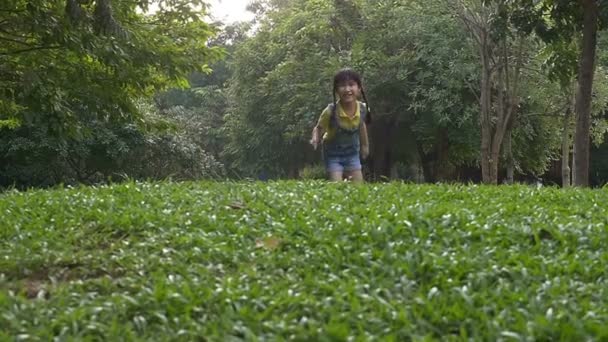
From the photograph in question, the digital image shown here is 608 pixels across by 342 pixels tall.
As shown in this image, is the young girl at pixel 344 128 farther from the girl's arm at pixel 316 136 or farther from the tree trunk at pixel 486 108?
the tree trunk at pixel 486 108

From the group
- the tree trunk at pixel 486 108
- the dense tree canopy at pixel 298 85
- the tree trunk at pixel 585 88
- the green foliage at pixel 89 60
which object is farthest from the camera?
the tree trunk at pixel 486 108

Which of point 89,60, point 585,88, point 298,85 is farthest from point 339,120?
point 298,85

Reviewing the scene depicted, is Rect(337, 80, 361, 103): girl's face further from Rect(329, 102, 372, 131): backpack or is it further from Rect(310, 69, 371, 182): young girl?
Rect(329, 102, 372, 131): backpack

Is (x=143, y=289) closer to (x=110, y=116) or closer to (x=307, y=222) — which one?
(x=307, y=222)

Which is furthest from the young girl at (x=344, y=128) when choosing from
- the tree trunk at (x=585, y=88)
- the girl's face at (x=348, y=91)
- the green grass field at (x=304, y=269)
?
the tree trunk at (x=585, y=88)

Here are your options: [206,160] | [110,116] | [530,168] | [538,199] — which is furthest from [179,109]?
[538,199]

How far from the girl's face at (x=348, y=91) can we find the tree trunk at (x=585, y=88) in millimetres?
3301

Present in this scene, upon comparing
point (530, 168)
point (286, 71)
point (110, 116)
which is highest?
point (286, 71)

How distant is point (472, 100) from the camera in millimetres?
20562

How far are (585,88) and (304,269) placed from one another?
694 cm

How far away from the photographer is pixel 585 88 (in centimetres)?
976

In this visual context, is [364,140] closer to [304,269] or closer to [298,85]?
[304,269]

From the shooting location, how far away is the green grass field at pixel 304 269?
3.21 meters

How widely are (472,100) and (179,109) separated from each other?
17351 millimetres
